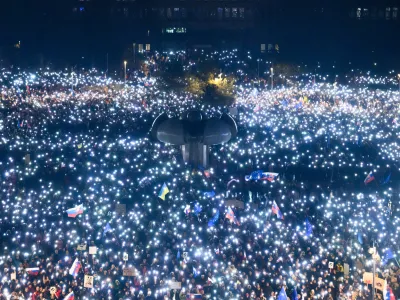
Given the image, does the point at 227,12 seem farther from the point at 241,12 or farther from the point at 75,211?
the point at 75,211

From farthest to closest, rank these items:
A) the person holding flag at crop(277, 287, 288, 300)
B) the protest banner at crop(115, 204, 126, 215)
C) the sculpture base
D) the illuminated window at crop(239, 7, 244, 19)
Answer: the illuminated window at crop(239, 7, 244, 19) < the sculpture base < the protest banner at crop(115, 204, 126, 215) < the person holding flag at crop(277, 287, 288, 300)

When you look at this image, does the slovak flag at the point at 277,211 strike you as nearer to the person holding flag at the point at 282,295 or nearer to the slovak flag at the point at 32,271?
the person holding flag at the point at 282,295

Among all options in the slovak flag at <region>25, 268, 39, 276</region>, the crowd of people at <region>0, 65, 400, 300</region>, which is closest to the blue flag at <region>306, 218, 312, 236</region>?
the crowd of people at <region>0, 65, 400, 300</region>

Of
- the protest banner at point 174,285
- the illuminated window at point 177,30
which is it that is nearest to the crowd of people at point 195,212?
the protest banner at point 174,285

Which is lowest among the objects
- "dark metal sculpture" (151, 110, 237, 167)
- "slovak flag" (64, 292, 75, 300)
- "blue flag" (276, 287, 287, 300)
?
"slovak flag" (64, 292, 75, 300)

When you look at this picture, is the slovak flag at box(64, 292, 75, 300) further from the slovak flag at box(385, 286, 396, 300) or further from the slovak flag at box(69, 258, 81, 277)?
the slovak flag at box(385, 286, 396, 300)

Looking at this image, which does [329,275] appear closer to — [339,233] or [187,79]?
[339,233]

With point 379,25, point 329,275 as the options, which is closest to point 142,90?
point 329,275

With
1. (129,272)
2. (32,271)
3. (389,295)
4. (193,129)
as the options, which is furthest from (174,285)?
(193,129)
